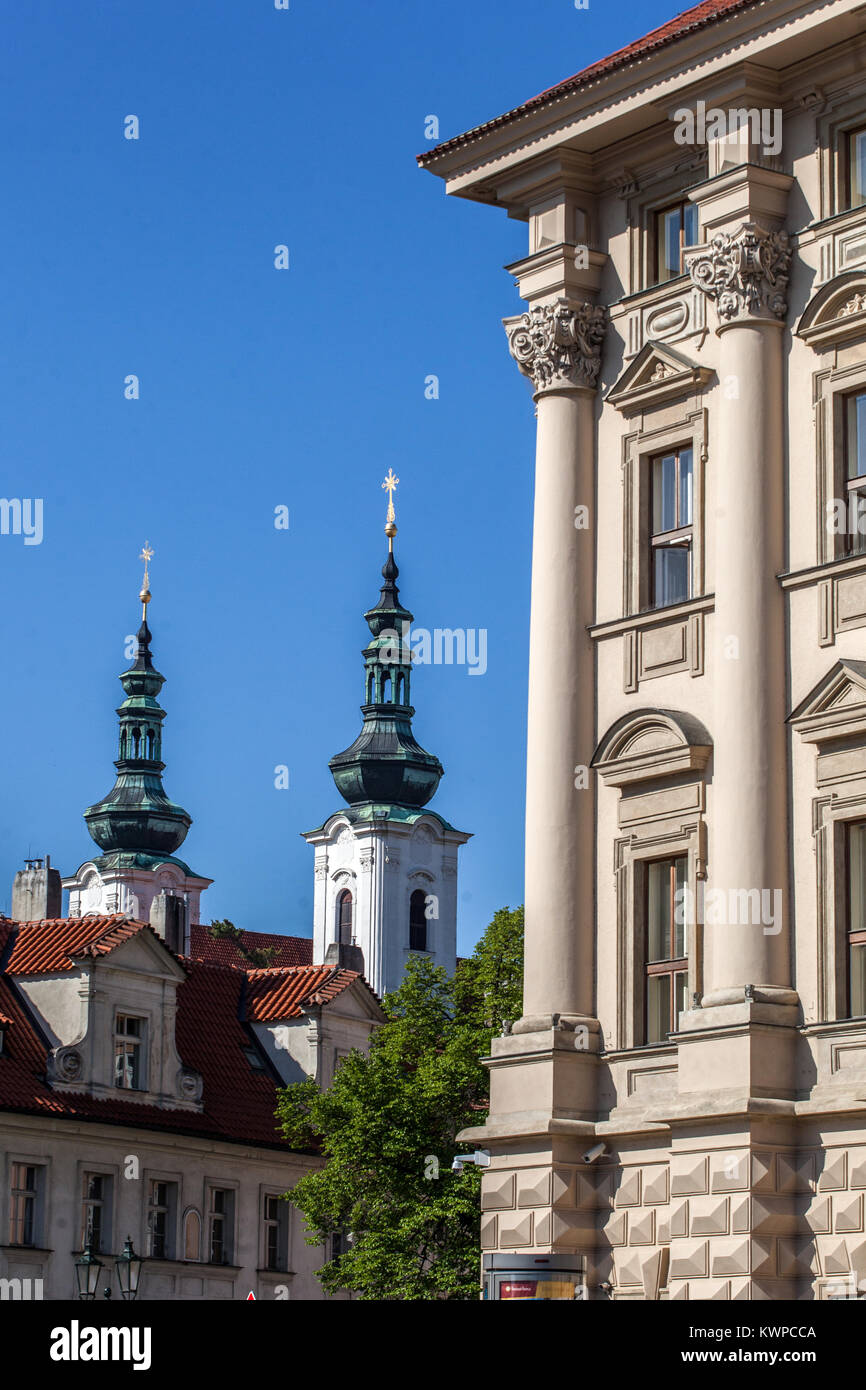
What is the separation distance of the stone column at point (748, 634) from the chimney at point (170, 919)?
39839mm

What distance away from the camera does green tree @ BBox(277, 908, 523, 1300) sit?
43844 mm

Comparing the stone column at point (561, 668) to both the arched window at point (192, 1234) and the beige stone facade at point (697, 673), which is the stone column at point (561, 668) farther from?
the arched window at point (192, 1234)

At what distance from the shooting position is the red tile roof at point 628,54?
83.3 feet

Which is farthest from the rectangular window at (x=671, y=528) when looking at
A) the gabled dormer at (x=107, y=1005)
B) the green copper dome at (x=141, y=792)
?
the green copper dome at (x=141, y=792)

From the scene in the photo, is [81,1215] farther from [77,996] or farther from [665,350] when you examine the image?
[665,350]

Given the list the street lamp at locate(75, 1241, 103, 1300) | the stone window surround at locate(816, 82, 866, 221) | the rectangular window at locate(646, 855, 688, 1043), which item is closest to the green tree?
the street lamp at locate(75, 1241, 103, 1300)

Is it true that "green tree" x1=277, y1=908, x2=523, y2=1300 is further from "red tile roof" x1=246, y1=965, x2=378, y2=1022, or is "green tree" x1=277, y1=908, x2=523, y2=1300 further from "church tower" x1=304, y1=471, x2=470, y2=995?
"church tower" x1=304, y1=471, x2=470, y2=995

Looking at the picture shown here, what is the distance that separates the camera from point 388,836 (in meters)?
131

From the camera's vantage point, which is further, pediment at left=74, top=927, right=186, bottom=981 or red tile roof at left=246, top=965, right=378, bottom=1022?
red tile roof at left=246, top=965, right=378, bottom=1022

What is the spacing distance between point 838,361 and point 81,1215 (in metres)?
30.8

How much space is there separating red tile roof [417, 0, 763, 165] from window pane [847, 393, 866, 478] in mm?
4192
